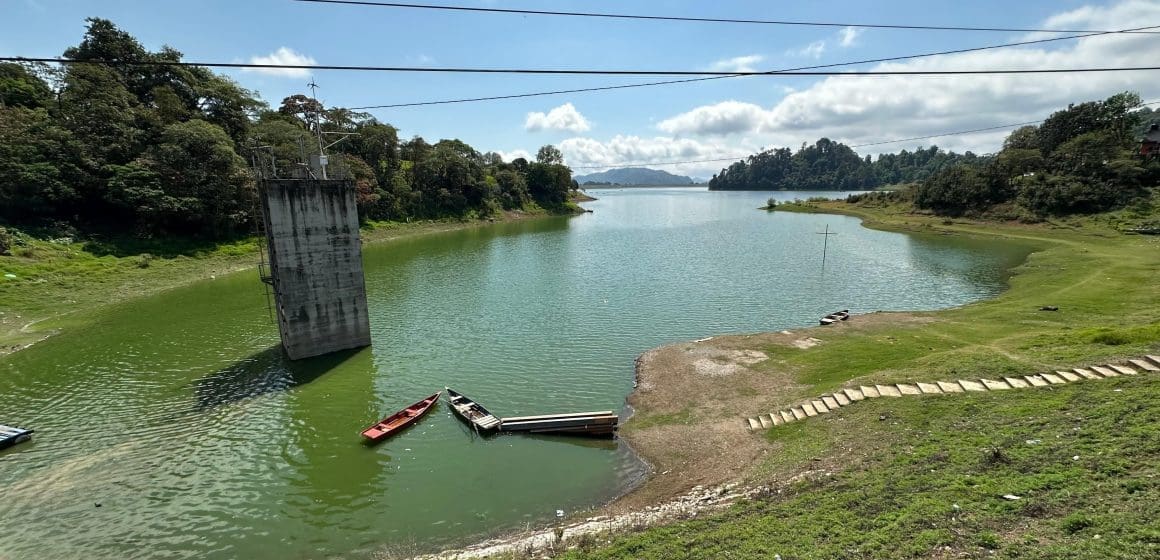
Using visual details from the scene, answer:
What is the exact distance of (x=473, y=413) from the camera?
20.8 m

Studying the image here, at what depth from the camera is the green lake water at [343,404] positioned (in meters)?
15.1

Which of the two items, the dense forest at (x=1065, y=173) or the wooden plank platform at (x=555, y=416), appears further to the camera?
the dense forest at (x=1065, y=173)

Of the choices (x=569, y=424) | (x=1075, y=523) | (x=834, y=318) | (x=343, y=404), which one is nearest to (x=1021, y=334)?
(x=834, y=318)

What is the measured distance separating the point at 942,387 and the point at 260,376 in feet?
98.5

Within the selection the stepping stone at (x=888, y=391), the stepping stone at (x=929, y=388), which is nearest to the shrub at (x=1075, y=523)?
the stepping stone at (x=929, y=388)

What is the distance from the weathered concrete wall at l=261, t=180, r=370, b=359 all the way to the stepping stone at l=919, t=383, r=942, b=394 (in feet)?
91.3

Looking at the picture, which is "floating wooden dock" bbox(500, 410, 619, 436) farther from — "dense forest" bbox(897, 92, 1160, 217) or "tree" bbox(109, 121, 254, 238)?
"dense forest" bbox(897, 92, 1160, 217)

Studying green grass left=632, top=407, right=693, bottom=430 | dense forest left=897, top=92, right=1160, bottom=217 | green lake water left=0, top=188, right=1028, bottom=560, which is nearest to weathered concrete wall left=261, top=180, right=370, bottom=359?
green lake water left=0, top=188, right=1028, bottom=560

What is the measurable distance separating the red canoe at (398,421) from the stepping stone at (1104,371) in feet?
77.8

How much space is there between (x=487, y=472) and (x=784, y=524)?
1034cm

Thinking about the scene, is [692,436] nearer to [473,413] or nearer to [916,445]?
[916,445]

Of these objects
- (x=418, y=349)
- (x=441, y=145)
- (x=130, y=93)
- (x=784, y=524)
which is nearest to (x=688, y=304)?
(x=418, y=349)

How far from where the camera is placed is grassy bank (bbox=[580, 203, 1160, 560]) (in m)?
8.95

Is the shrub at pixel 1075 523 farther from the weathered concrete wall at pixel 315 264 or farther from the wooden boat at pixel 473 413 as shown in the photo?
the weathered concrete wall at pixel 315 264
